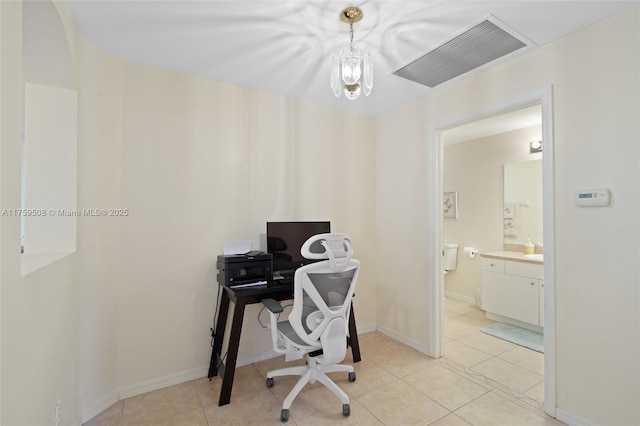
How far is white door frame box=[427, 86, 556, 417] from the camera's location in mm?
1973

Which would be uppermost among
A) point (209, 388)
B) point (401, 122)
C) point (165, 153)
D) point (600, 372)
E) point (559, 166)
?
point (401, 122)

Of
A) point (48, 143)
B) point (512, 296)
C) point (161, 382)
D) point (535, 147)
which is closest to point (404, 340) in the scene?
point (512, 296)

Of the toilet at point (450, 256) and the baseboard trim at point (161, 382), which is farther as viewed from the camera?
the toilet at point (450, 256)

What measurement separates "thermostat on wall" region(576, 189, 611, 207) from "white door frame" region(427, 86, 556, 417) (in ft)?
0.51

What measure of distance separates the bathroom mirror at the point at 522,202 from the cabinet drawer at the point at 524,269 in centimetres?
60

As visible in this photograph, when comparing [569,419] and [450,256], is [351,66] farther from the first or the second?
[450,256]

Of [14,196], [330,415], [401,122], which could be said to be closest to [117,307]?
[14,196]

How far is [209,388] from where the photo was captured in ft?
7.45

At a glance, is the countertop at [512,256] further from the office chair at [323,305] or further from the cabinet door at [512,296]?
the office chair at [323,305]

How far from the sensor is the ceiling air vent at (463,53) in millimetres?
1885

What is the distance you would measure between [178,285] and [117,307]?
0.43 meters

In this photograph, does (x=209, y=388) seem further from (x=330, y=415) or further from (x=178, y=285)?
(x=330, y=415)

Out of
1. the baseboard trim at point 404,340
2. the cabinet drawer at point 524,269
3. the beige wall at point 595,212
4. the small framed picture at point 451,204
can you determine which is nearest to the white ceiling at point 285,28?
the beige wall at point 595,212

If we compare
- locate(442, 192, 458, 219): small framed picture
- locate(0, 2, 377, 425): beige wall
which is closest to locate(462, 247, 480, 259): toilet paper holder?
locate(442, 192, 458, 219): small framed picture
